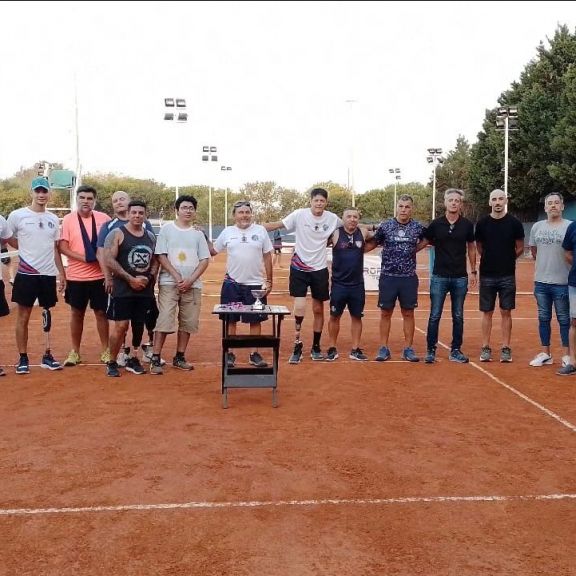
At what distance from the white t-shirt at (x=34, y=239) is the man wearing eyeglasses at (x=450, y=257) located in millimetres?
4144

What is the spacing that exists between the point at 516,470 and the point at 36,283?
5.03 meters

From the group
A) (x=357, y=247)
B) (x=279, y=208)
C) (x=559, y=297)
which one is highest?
(x=279, y=208)

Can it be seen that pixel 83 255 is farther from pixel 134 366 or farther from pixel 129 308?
pixel 134 366

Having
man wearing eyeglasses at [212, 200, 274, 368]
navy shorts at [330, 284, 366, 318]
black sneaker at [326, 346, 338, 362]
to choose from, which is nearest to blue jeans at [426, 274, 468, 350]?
navy shorts at [330, 284, 366, 318]

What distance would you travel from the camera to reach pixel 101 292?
730 centimetres

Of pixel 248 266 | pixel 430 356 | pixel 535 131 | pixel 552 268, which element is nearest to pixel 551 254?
pixel 552 268

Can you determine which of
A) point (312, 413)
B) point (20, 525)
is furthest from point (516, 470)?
point (20, 525)

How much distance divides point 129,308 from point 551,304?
4.58 m

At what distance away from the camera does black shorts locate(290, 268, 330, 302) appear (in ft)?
25.2

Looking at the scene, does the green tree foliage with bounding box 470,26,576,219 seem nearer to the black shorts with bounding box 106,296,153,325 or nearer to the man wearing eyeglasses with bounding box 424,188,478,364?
the man wearing eyeglasses with bounding box 424,188,478,364

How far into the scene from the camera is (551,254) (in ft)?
23.7

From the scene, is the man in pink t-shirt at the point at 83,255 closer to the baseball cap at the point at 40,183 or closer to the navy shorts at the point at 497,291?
the baseball cap at the point at 40,183

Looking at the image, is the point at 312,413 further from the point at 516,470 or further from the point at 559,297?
the point at 559,297

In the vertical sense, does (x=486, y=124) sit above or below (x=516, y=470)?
above
